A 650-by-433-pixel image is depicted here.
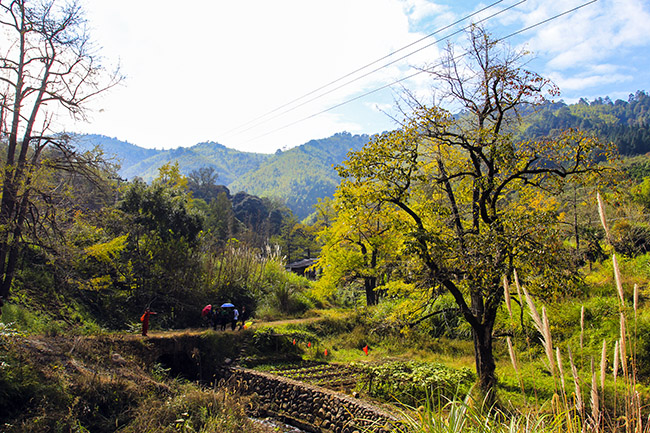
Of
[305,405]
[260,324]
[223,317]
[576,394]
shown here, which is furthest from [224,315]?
[576,394]

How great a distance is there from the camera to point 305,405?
399 inches

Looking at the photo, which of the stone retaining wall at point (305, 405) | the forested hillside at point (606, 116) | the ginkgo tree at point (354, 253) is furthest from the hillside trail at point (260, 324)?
Result: the forested hillside at point (606, 116)

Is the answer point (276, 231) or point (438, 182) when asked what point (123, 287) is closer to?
point (438, 182)

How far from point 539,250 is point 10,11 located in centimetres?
1473

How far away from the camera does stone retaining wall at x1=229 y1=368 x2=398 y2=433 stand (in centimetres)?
885

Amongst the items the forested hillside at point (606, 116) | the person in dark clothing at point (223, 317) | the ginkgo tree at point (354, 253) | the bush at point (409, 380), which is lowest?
the bush at point (409, 380)

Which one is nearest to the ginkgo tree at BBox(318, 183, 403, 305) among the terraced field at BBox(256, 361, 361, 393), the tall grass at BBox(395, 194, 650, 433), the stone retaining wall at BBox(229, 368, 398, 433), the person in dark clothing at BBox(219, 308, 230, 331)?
the person in dark clothing at BBox(219, 308, 230, 331)

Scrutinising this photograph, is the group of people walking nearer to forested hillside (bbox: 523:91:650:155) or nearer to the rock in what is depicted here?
the rock

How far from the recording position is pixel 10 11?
35.9ft

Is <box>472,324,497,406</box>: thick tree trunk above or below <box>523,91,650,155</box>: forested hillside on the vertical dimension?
below

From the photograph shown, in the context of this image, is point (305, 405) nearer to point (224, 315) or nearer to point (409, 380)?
point (409, 380)

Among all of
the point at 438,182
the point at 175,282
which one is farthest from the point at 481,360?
the point at 175,282

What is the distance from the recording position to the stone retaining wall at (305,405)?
8846 millimetres

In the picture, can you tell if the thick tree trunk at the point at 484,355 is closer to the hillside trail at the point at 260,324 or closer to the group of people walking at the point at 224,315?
the hillside trail at the point at 260,324
